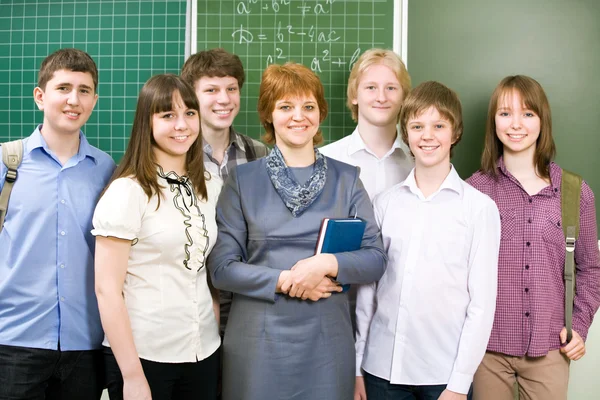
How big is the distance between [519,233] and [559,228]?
162mm

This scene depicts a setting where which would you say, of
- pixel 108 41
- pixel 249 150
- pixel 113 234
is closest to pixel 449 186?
pixel 249 150

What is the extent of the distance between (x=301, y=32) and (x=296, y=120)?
1.18 meters

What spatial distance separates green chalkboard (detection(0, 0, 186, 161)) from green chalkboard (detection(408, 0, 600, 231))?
134cm

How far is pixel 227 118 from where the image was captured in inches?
91.2

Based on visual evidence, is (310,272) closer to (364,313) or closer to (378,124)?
(364,313)

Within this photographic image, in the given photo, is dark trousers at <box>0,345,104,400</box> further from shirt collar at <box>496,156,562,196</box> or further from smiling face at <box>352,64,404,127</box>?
shirt collar at <box>496,156,562,196</box>

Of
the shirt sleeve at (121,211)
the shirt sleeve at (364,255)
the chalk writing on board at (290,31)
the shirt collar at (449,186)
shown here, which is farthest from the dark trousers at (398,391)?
the chalk writing on board at (290,31)

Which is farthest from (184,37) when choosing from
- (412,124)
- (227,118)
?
(412,124)

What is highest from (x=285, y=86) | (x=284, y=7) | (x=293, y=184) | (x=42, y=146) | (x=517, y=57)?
(x=284, y=7)

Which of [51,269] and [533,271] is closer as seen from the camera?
[51,269]

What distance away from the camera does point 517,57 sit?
8.87ft

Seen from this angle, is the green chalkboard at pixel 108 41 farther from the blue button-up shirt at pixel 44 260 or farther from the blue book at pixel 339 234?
the blue book at pixel 339 234

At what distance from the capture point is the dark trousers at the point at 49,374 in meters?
1.72

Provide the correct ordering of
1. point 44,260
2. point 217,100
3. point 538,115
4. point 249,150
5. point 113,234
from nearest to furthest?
point 113,234
point 44,260
point 538,115
point 217,100
point 249,150
